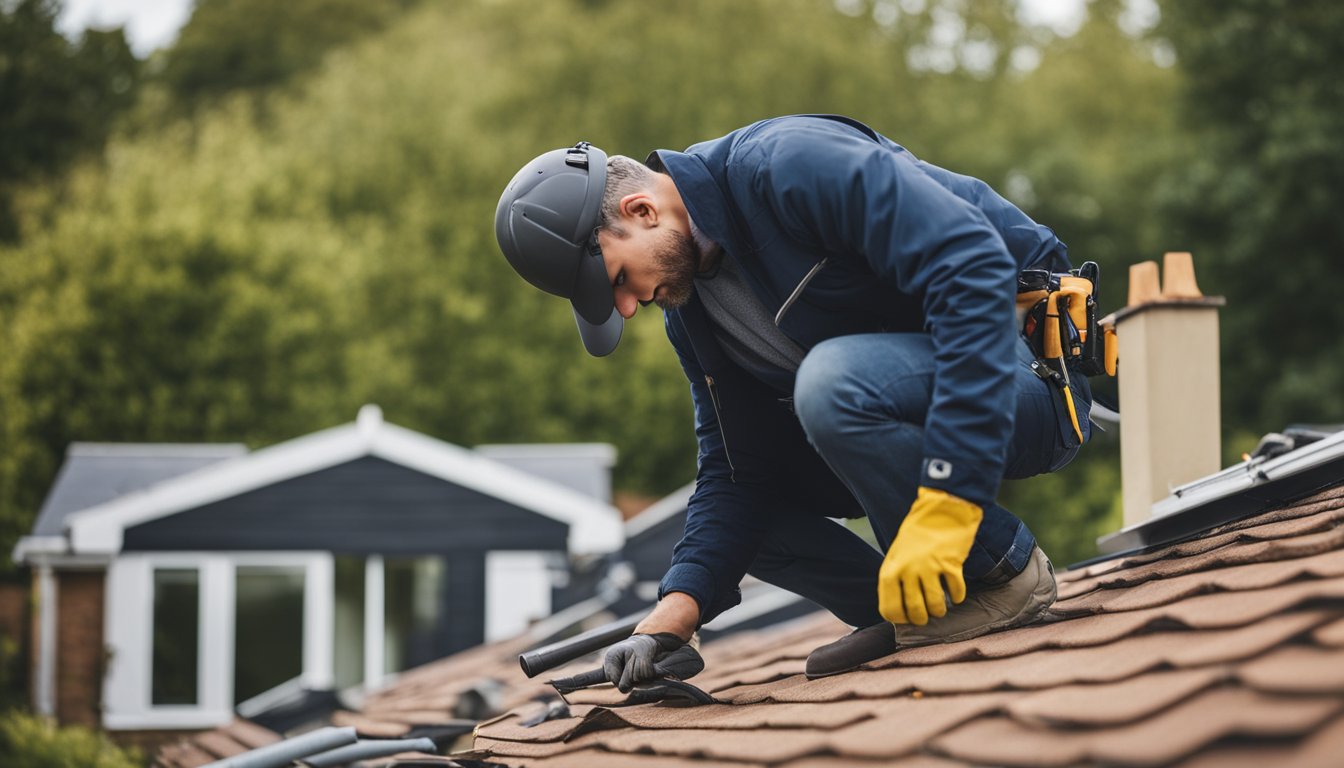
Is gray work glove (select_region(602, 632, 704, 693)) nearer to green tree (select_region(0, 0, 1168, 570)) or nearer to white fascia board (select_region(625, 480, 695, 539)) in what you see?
white fascia board (select_region(625, 480, 695, 539))

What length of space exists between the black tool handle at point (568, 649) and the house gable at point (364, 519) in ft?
41.7

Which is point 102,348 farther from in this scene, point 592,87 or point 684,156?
point 684,156

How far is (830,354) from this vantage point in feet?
8.33

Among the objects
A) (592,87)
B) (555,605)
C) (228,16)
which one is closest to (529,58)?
(592,87)

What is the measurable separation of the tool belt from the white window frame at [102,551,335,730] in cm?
1327

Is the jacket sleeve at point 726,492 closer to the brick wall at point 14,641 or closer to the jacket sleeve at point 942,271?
the jacket sleeve at point 942,271

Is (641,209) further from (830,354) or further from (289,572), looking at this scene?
(289,572)

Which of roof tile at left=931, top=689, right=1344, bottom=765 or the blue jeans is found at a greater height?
the blue jeans

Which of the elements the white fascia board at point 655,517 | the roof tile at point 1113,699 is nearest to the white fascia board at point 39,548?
the white fascia board at point 655,517

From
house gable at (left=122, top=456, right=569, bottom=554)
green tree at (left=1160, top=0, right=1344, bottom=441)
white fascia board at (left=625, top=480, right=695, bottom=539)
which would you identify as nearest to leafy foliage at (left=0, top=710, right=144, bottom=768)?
house gable at (left=122, top=456, right=569, bottom=554)

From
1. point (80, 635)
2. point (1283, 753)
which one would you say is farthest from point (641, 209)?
point (80, 635)

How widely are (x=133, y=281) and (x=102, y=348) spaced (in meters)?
1.31

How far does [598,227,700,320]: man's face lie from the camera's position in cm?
281

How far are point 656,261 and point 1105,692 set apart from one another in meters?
1.30
